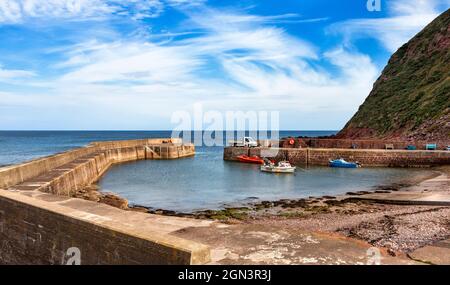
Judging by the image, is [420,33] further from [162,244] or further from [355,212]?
[162,244]

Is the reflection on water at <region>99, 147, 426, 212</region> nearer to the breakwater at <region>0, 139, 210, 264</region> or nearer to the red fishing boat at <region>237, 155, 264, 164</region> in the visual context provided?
the red fishing boat at <region>237, 155, 264, 164</region>

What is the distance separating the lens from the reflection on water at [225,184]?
85.4 feet

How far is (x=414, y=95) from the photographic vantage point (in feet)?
207

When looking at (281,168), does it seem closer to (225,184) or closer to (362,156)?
(225,184)

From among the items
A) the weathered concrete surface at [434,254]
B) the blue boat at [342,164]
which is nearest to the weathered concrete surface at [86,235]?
the weathered concrete surface at [434,254]

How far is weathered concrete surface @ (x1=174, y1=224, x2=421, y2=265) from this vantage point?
8477 mm

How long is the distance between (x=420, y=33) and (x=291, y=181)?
6179 centimetres

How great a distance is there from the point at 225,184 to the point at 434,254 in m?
23.3

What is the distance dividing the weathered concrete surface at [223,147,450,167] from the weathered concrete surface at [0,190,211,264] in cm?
3897

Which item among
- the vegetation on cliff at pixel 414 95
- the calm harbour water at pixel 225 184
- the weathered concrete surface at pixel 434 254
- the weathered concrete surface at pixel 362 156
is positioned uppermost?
the vegetation on cliff at pixel 414 95

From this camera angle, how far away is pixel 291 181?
34.7 m

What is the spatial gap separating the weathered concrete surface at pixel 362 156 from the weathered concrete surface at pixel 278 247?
1533 inches

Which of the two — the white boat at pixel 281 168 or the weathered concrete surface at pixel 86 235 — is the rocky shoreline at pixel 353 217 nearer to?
the weathered concrete surface at pixel 86 235

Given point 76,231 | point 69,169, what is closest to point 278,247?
point 76,231
